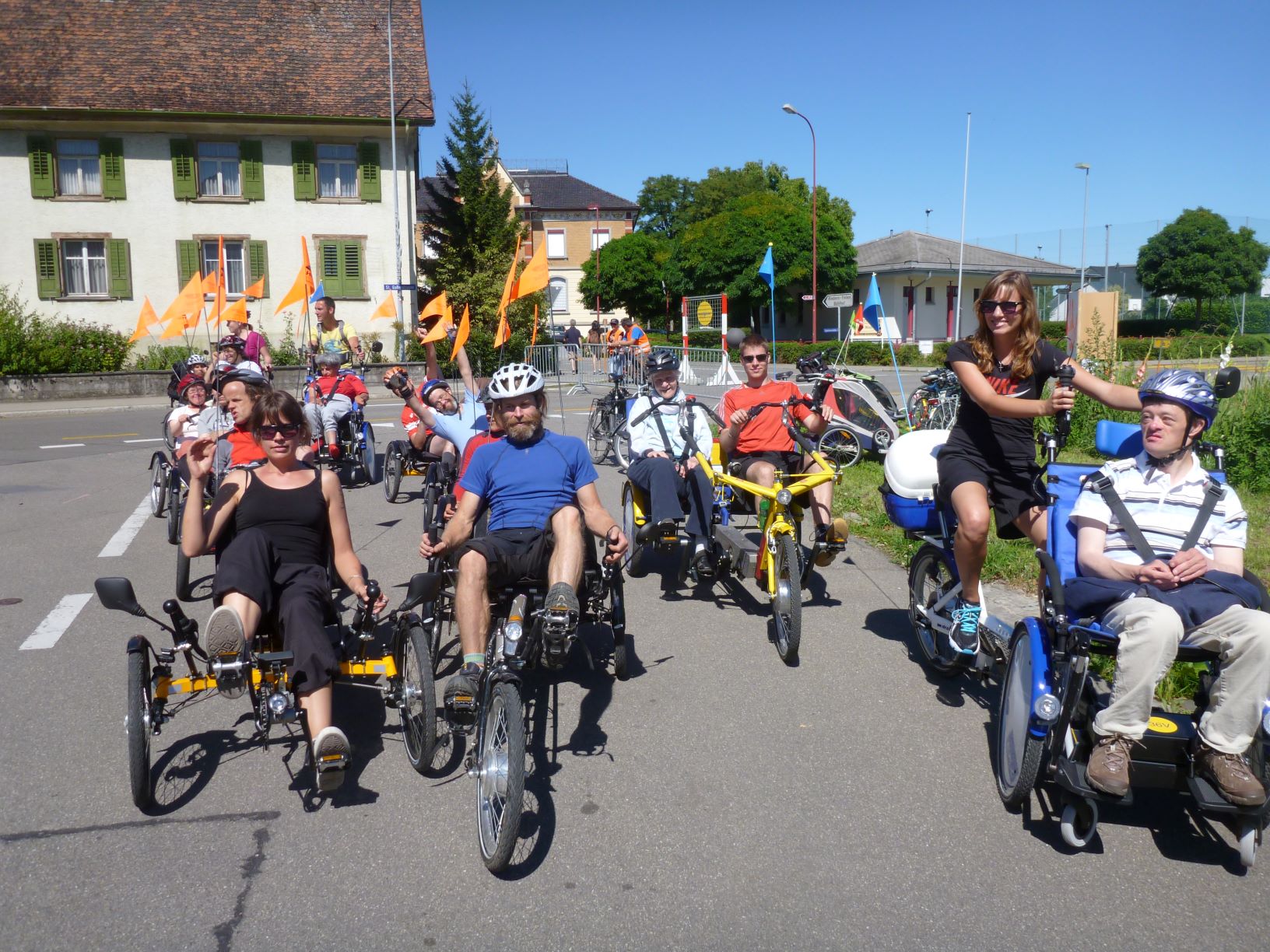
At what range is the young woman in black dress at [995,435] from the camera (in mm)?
4742

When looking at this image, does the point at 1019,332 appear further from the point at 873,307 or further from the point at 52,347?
the point at 52,347

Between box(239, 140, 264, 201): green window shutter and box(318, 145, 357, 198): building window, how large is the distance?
1.73m

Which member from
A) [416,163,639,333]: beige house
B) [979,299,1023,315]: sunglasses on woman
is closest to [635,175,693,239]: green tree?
[416,163,639,333]: beige house

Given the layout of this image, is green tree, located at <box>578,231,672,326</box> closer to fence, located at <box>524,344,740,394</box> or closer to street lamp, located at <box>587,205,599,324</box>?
street lamp, located at <box>587,205,599,324</box>

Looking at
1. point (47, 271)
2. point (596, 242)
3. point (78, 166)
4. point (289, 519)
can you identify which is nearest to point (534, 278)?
point (289, 519)

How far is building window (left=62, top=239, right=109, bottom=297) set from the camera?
32.8 m

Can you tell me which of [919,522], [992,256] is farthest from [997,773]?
[992,256]

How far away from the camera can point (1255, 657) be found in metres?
3.50

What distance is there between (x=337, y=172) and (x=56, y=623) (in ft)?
98.4

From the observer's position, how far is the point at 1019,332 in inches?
189

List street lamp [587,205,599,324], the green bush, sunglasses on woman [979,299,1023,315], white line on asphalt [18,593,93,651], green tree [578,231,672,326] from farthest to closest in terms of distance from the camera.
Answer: street lamp [587,205,599,324] < green tree [578,231,672,326] < the green bush < white line on asphalt [18,593,93,651] < sunglasses on woman [979,299,1023,315]

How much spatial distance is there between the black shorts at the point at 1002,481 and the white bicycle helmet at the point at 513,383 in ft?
6.56

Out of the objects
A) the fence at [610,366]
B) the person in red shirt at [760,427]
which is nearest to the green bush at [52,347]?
the fence at [610,366]

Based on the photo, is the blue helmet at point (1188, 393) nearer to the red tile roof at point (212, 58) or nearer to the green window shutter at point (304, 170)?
the red tile roof at point (212, 58)
